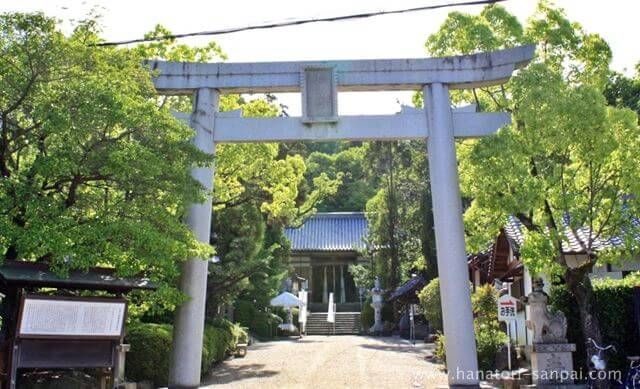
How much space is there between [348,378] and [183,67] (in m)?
8.23

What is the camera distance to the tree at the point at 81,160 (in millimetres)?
8406

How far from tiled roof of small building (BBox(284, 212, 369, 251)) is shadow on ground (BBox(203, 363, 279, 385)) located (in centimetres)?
2286

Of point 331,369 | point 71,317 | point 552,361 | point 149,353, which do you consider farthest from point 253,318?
point 71,317

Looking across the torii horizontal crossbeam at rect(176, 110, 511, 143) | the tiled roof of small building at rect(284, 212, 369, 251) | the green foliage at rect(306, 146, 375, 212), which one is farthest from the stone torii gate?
the green foliage at rect(306, 146, 375, 212)

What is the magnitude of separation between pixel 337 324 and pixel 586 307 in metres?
23.8

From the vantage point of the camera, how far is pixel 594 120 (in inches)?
399

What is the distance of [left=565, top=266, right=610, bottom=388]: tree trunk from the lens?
34.8 ft

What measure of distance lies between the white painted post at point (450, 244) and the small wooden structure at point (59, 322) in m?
6.06

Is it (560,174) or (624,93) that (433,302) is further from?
(624,93)

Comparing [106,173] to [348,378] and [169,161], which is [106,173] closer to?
[169,161]

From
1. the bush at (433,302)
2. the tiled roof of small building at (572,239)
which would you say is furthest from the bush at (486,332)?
the bush at (433,302)

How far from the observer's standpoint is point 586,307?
10805 millimetres

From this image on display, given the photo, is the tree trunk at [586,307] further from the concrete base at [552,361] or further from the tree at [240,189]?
the tree at [240,189]

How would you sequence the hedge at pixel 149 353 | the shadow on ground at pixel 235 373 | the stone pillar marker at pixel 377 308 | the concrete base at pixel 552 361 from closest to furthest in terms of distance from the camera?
the concrete base at pixel 552 361
the hedge at pixel 149 353
the shadow on ground at pixel 235 373
the stone pillar marker at pixel 377 308
